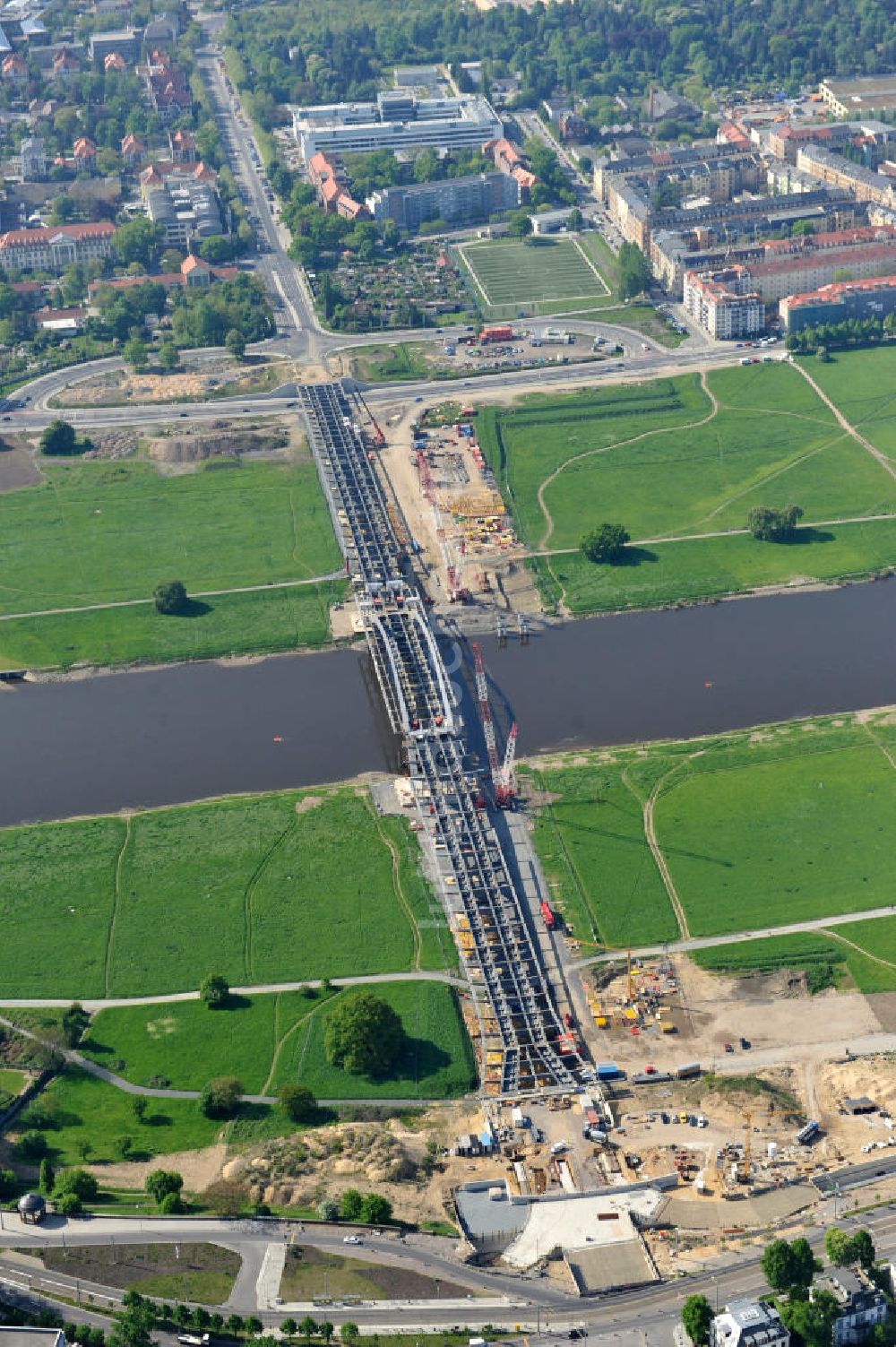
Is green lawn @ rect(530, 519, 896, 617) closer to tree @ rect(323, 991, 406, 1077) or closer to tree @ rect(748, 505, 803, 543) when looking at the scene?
tree @ rect(748, 505, 803, 543)

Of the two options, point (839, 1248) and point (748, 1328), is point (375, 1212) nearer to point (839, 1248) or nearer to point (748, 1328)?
point (748, 1328)

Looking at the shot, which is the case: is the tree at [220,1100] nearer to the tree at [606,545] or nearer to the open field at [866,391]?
the tree at [606,545]

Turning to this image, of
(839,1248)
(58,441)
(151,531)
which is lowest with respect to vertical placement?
(839,1248)

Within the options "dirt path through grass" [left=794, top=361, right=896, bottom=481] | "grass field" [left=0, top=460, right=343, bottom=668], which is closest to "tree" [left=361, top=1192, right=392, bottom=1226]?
"grass field" [left=0, top=460, right=343, bottom=668]

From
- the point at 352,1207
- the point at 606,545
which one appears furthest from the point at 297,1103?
the point at 606,545

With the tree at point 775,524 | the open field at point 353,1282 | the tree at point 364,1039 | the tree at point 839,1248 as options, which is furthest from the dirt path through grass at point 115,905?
the tree at point 775,524

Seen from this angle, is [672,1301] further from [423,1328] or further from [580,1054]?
[580,1054]

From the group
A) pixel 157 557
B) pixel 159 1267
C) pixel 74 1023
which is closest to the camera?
pixel 159 1267
